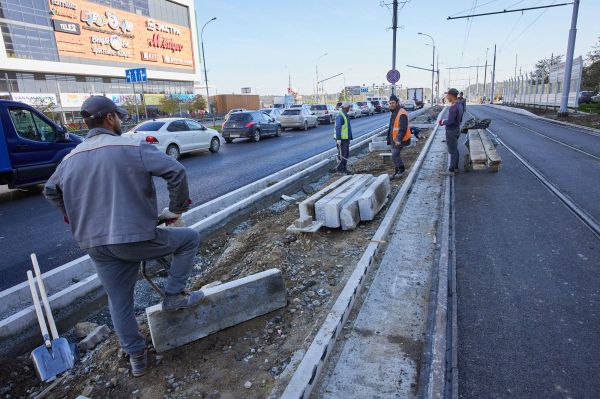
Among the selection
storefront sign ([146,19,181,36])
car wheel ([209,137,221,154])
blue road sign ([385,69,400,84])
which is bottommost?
car wheel ([209,137,221,154])

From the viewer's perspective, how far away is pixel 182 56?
72.9 m

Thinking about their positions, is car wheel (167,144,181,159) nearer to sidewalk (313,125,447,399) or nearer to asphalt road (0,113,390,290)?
asphalt road (0,113,390,290)

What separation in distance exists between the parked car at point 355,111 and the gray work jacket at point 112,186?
38.2 metres

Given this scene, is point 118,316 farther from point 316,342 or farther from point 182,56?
point 182,56

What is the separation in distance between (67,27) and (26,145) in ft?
181

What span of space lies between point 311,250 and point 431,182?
4.69m

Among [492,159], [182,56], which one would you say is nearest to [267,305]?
[492,159]

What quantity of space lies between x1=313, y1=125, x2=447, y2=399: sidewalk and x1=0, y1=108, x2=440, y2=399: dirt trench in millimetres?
334

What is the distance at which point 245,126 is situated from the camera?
67.1 ft

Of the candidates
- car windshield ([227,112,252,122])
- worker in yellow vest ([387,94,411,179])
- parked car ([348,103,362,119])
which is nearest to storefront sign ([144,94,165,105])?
parked car ([348,103,362,119])

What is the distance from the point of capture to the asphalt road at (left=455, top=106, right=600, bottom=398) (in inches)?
109

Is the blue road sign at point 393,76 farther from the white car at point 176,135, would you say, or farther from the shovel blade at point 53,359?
the shovel blade at point 53,359

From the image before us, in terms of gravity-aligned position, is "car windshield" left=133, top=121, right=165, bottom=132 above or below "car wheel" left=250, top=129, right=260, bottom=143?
above

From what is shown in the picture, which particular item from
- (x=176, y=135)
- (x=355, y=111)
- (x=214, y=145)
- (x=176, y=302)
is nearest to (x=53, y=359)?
(x=176, y=302)
